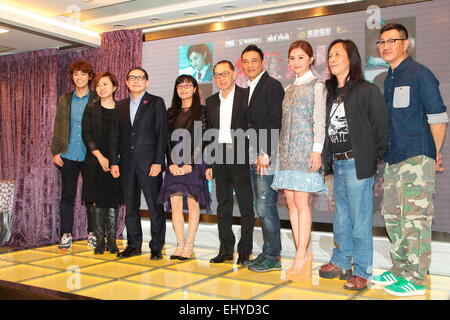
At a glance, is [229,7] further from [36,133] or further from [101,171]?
[36,133]

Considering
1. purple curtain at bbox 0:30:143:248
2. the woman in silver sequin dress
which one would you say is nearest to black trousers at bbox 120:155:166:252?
the woman in silver sequin dress

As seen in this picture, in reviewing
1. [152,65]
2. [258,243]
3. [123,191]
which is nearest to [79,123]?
[123,191]

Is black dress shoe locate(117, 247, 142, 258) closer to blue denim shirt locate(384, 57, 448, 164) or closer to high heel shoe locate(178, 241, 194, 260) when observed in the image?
high heel shoe locate(178, 241, 194, 260)

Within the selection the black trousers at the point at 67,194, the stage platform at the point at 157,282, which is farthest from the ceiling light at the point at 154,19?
the stage platform at the point at 157,282

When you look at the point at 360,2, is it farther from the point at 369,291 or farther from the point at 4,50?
Answer: the point at 4,50

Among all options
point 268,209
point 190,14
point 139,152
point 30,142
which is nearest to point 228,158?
point 268,209

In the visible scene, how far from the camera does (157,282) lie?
118 inches

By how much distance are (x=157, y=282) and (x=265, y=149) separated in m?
1.17

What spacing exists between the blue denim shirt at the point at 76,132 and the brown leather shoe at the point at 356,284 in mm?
2736

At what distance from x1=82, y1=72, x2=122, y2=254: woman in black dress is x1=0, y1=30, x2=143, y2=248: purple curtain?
1.51 m

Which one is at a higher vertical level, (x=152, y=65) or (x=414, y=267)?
(x=152, y=65)

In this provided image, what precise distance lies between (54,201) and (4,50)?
6.86ft

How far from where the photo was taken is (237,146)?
337 centimetres

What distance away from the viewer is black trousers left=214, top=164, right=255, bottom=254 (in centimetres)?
339
